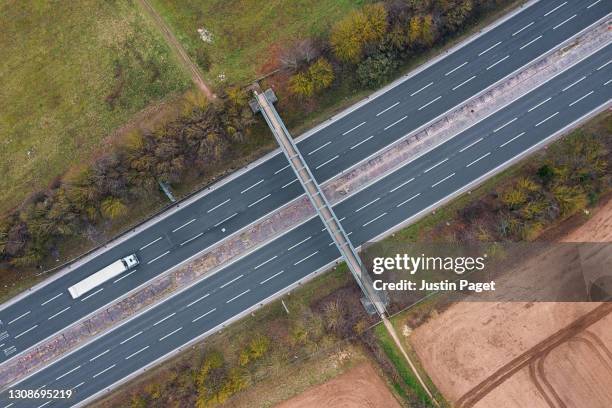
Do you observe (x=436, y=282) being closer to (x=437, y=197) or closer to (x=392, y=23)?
(x=437, y=197)

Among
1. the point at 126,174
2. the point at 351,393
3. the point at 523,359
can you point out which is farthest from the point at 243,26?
the point at 523,359

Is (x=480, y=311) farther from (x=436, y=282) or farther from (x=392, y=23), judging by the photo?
(x=392, y=23)

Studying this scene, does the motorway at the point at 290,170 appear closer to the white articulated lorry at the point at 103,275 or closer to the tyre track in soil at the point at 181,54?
the white articulated lorry at the point at 103,275

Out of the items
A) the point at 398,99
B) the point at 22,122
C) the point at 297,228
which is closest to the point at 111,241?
the point at 22,122

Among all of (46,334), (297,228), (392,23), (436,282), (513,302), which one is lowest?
(513,302)

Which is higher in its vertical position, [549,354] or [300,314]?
[300,314]

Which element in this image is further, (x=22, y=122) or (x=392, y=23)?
(x=22, y=122)

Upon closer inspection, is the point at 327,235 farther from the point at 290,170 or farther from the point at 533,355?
the point at 533,355
